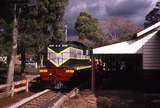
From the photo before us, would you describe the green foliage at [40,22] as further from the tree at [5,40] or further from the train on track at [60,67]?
the train on track at [60,67]

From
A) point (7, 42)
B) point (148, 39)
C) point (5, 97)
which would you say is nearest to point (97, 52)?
point (148, 39)

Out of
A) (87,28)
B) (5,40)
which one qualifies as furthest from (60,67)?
(87,28)

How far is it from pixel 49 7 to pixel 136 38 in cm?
1559

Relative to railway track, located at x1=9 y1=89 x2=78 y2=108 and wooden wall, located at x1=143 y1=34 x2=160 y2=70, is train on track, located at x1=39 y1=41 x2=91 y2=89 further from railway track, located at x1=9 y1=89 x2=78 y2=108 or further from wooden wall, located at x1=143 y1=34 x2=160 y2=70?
wooden wall, located at x1=143 y1=34 x2=160 y2=70

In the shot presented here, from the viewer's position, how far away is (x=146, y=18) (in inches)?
2913

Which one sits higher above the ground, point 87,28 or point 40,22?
point 87,28

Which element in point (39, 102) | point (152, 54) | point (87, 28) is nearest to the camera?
point (39, 102)

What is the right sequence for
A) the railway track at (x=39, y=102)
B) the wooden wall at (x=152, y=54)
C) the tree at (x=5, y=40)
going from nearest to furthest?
the railway track at (x=39, y=102)
the wooden wall at (x=152, y=54)
the tree at (x=5, y=40)

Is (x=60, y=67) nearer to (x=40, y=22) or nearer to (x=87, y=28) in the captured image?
(x=40, y=22)

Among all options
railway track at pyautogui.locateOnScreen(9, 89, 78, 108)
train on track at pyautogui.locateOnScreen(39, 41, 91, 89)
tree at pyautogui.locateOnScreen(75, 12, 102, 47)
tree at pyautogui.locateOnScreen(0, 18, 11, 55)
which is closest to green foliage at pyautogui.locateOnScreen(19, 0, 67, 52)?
tree at pyautogui.locateOnScreen(0, 18, 11, 55)

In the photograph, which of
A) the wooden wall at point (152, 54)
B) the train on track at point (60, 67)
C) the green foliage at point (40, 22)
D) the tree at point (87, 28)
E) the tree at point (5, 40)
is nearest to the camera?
the wooden wall at point (152, 54)

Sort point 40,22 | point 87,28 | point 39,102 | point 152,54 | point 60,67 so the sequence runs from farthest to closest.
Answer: point 87,28 → point 40,22 → point 60,67 → point 152,54 → point 39,102

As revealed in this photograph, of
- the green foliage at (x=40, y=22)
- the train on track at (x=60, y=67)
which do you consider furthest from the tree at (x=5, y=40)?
the train on track at (x=60, y=67)

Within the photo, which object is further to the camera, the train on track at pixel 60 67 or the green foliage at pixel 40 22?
the green foliage at pixel 40 22
